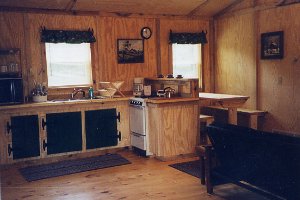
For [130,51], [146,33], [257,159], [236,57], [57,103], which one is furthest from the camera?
[236,57]

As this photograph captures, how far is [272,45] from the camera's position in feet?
21.8

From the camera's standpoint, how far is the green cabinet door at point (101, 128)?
20.7 feet

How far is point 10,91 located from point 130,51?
2472 millimetres

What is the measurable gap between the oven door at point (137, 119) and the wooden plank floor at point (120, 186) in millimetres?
772

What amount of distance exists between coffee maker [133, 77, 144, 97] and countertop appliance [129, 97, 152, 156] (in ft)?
1.03

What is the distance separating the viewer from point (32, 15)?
6.33 meters

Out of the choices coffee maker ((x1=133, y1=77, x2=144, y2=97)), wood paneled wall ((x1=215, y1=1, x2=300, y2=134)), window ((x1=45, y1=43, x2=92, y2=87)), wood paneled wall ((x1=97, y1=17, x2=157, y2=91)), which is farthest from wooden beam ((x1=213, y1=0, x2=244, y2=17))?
window ((x1=45, y1=43, x2=92, y2=87))

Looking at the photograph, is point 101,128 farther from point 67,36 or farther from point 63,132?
point 67,36

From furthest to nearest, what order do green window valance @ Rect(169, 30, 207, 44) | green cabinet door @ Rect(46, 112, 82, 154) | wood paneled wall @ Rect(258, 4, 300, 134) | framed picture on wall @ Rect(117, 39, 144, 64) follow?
green window valance @ Rect(169, 30, 207, 44), framed picture on wall @ Rect(117, 39, 144, 64), wood paneled wall @ Rect(258, 4, 300, 134), green cabinet door @ Rect(46, 112, 82, 154)

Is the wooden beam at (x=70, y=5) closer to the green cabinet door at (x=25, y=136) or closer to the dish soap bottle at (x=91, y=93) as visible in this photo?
the dish soap bottle at (x=91, y=93)

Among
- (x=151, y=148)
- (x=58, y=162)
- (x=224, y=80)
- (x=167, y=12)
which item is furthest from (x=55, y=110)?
(x=224, y=80)

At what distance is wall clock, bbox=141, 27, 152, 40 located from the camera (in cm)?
731

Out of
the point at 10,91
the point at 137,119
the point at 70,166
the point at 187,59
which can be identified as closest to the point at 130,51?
the point at 187,59

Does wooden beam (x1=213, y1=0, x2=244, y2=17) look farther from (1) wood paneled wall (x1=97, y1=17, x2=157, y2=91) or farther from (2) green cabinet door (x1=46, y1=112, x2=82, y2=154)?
(2) green cabinet door (x1=46, y1=112, x2=82, y2=154)
